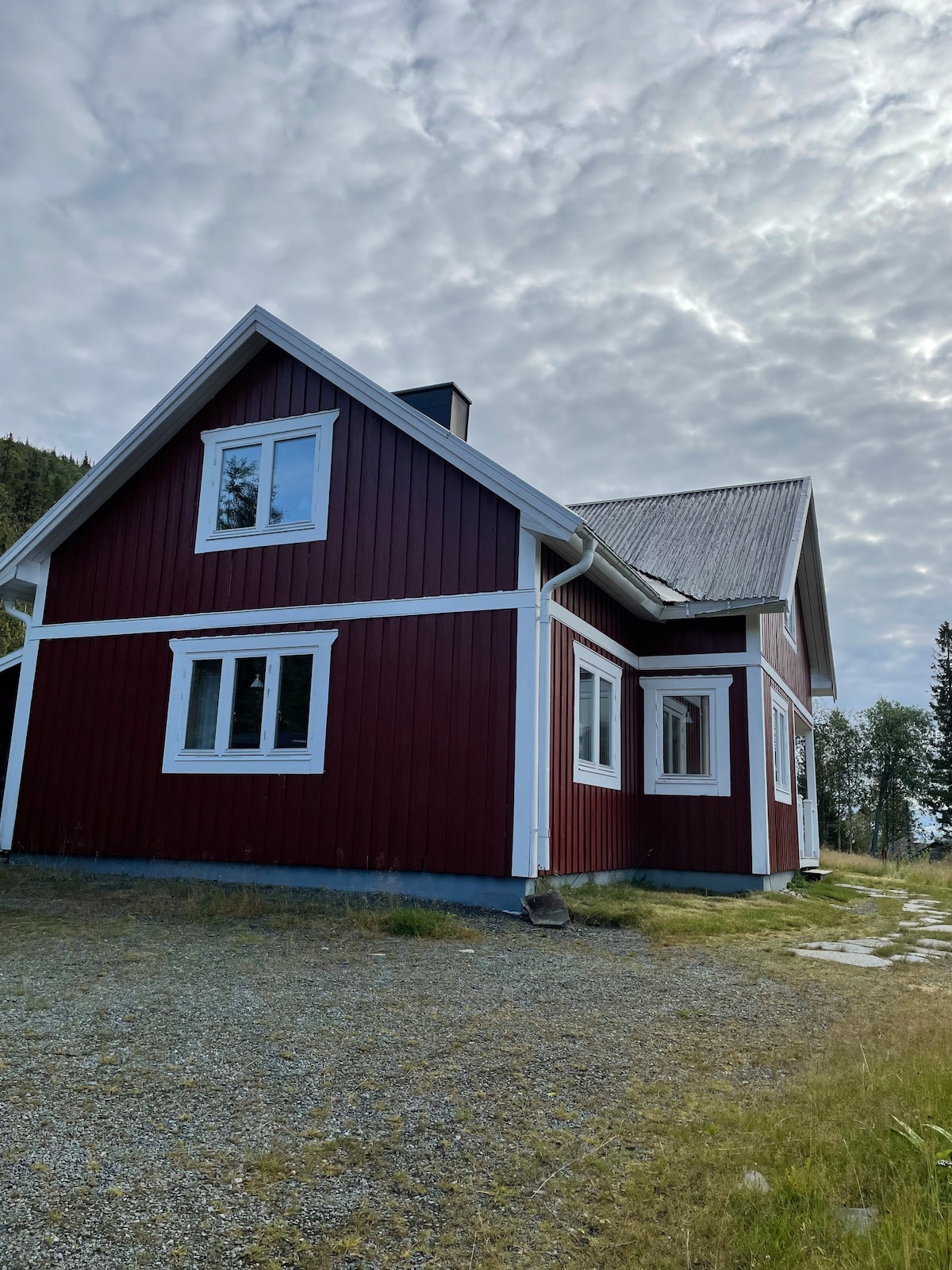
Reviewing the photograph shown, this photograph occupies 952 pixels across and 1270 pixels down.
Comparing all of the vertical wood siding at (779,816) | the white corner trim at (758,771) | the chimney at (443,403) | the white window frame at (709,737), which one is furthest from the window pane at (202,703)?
the vertical wood siding at (779,816)

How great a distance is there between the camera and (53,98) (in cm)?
977

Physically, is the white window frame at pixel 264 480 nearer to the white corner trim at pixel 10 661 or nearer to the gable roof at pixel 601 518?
the gable roof at pixel 601 518

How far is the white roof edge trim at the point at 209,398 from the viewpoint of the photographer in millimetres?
9094

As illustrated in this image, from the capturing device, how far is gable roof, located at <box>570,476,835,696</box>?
12461 mm

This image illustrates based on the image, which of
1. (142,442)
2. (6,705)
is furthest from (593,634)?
(6,705)

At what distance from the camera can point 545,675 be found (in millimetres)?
9156

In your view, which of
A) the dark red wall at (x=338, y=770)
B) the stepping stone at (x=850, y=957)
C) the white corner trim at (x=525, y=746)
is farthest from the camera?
the dark red wall at (x=338, y=770)

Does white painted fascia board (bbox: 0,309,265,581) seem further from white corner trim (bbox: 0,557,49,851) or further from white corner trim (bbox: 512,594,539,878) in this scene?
white corner trim (bbox: 512,594,539,878)

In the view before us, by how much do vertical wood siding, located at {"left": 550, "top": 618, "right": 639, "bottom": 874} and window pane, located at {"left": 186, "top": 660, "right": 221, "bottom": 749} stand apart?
3.92 meters

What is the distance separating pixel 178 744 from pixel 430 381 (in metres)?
5.53

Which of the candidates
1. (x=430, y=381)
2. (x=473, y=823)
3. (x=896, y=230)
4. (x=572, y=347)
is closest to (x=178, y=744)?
(x=473, y=823)

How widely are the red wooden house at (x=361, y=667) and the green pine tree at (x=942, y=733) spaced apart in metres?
36.5

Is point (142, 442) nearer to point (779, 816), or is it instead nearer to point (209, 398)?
point (209, 398)

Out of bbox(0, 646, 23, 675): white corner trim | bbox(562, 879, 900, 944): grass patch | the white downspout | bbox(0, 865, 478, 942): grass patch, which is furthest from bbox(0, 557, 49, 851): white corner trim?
bbox(562, 879, 900, 944): grass patch
